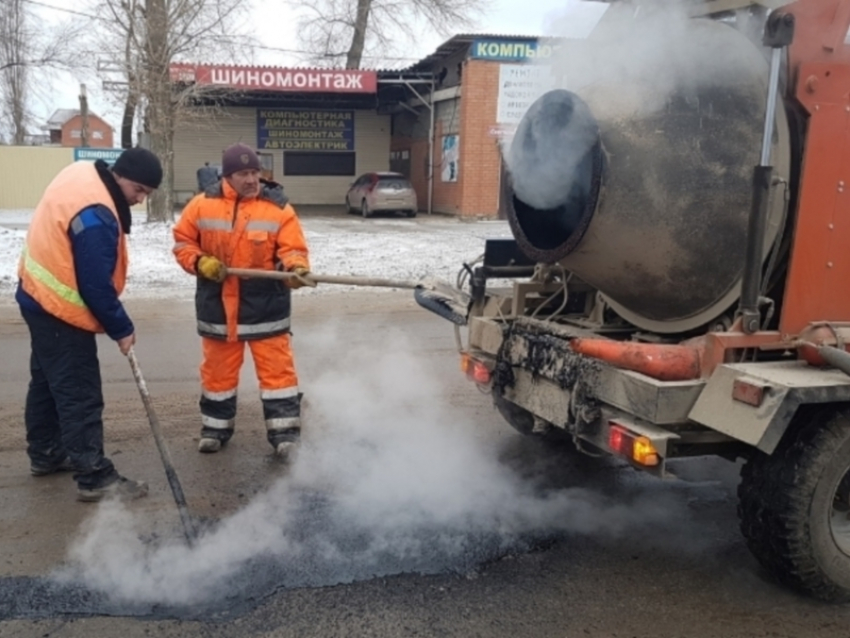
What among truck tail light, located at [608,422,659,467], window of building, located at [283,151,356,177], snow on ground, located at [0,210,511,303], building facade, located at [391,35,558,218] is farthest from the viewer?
window of building, located at [283,151,356,177]

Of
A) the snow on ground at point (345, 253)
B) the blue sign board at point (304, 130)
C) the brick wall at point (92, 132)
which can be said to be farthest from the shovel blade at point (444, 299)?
the brick wall at point (92, 132)

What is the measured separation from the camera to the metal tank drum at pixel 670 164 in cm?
323

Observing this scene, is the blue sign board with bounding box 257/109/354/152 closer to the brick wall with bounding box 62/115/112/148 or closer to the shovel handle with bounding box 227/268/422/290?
the shovel handle with bounding box 227/268/422/290

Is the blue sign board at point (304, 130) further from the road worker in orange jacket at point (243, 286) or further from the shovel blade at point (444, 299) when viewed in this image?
the shovel blade at point (444, 299)

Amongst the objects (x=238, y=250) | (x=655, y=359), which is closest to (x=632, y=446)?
(x=655, y=359)

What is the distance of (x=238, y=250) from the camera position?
4.53 m

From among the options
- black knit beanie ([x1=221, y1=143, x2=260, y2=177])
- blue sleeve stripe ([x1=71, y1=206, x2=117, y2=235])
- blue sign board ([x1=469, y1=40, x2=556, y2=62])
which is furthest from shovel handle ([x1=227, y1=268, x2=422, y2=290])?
blue sign board ([x1=469, y1=40, x2=556, y2=62])

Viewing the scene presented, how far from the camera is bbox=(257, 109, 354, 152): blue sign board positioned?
90.0 feet

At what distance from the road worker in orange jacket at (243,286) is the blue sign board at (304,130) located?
2374cm

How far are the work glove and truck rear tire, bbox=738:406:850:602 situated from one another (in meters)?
2.73

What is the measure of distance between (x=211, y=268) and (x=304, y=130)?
2437 centimetres

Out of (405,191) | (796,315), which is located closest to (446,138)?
(405,191)

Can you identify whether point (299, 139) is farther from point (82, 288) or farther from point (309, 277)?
point (82, 288)

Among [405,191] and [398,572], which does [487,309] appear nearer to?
[398,572]
